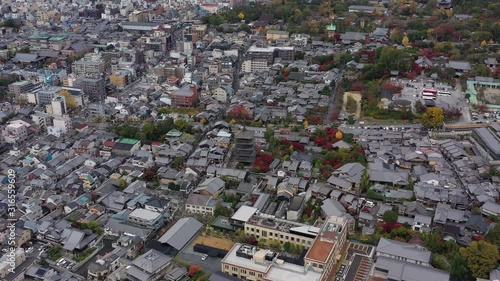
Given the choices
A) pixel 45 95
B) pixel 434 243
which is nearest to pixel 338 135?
pixel 434 243

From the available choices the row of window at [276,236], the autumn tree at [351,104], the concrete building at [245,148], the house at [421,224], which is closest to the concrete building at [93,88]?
the concrete building at [245,148]

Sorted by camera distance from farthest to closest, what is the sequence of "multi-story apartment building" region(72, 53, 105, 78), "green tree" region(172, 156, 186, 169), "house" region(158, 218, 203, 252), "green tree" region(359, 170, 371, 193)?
"multi-story apartment building" region(72, 53, 105, 78), "green tree" region(172, 156, 186, 169), "green tree" region(359, 170, 371, 193), "house" region(158, 218, 203, 252)

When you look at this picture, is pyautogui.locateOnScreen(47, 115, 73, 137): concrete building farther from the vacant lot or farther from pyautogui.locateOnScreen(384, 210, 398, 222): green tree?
pyautogui.locateOnScreen(384, 210, 398, 222): green tree

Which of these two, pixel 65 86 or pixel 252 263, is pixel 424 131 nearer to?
pixel 252 263

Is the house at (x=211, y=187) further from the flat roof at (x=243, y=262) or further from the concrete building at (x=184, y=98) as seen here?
the concrete building at (x=184, y=98)

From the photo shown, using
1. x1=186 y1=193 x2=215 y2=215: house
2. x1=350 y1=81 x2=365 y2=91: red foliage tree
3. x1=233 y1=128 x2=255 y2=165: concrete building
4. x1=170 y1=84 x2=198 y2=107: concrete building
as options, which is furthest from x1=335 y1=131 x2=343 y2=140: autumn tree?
x1=170 y1=84 x2=198 y2=107: concrete building

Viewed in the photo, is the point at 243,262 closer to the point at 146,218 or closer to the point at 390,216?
the point at 146,218
